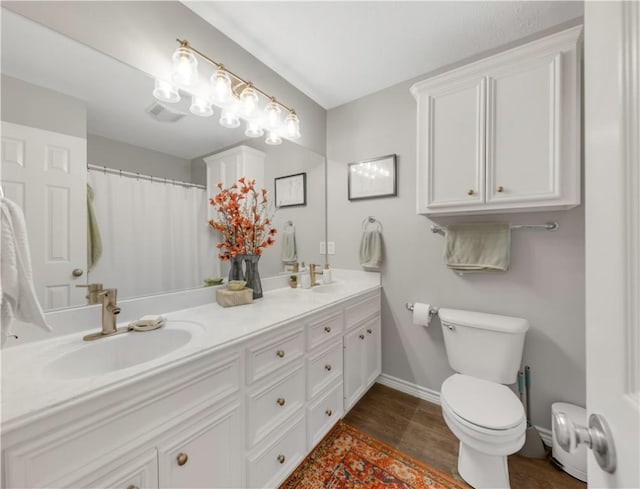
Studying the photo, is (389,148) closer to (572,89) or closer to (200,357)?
(572,89)

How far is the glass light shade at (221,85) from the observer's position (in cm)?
140

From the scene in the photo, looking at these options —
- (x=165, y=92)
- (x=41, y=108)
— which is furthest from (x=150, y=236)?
(x=165, y=92)

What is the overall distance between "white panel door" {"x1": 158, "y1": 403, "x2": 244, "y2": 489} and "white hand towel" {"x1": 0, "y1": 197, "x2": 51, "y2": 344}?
0.52 meters

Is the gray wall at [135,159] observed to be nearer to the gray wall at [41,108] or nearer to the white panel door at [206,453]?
the gray wall at [41,108]

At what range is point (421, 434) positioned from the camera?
158 centimetres

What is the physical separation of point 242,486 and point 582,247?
204cm

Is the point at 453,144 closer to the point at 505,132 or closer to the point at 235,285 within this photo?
the point at 505,132

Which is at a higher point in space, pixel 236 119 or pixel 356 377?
pixel 236 119

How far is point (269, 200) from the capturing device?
185 centimetres

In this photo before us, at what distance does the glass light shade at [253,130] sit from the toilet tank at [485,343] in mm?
1726

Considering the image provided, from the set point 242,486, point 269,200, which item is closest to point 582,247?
point 269,200

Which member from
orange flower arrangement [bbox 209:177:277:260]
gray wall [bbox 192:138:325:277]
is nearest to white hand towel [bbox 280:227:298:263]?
gray wall [bbox 192:138:325:277]

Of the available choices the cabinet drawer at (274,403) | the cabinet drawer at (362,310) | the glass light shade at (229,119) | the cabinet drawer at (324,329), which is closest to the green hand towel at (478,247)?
the cabinet drawer at (362,310)

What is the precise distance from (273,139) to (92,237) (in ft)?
4.04
